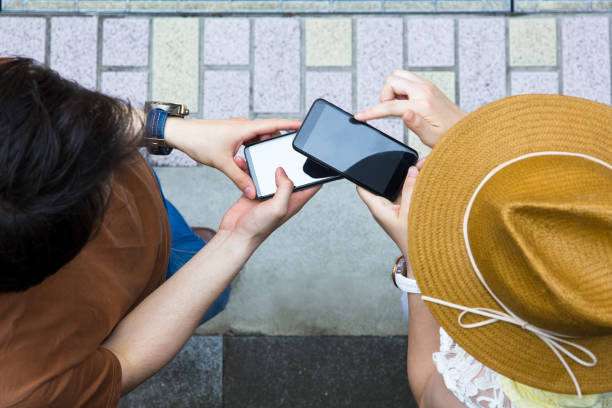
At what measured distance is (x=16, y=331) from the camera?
104 centimetres

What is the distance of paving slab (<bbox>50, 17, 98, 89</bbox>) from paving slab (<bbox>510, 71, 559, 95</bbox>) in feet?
6.35

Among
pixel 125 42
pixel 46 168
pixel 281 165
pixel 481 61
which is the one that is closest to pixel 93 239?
pixel 46 168

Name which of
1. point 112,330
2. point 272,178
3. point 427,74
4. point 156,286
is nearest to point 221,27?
point 427,74

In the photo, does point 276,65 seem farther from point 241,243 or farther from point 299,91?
point 241,243

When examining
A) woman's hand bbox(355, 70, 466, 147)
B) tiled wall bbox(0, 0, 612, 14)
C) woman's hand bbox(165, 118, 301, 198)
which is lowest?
woman's hand bbox(165, 118, 301, 198)

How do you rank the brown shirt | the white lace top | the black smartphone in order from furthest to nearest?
the black smartphone < the white lace top < the brown shirt

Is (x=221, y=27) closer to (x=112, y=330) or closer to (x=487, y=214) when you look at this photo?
(x=112, y=330)

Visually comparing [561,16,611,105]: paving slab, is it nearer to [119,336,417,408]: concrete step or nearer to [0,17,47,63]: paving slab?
[119,336,417,408]: concrete step

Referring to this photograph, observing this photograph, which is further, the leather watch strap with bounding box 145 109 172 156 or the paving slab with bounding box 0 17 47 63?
the paving slab with bounding box 0 17 47 63

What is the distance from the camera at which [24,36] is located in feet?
8.01

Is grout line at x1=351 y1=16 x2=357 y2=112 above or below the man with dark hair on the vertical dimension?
above

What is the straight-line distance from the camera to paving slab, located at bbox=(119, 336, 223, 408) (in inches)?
87.8

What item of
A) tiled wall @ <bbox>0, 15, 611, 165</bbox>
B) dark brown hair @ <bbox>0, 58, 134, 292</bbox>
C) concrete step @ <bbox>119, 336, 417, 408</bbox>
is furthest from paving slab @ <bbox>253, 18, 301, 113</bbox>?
dark brown hair @ <bbox>0, 58, 134, 292</bbox>

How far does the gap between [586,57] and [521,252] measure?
6.18 ft
